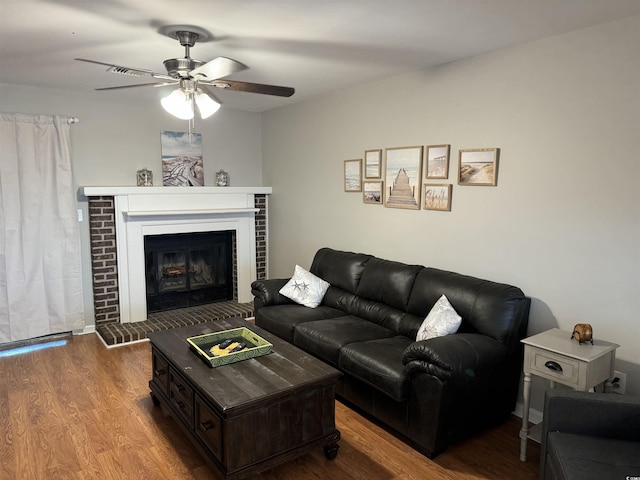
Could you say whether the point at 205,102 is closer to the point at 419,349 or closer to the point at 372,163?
the point at 372,163

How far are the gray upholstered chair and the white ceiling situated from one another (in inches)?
78.2

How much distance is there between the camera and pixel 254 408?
7.61 feet

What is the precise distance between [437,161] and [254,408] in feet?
7.78

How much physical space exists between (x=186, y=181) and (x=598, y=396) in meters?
4.51

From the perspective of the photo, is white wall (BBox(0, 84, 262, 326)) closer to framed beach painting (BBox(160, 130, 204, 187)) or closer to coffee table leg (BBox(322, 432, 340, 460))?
framed beach painting (BBox(160, 130, 204, 187))

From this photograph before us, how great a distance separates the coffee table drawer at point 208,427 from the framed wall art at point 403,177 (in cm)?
233

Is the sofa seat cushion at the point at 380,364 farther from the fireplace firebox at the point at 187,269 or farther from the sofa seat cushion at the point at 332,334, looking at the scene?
the fireplace firebox at the point at 187,269

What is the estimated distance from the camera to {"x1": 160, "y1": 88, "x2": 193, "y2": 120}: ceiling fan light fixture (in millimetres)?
2709

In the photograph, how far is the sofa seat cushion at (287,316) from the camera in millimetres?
3785

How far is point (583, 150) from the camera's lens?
2.73 metres

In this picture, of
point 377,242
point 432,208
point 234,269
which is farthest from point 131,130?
point 432,208

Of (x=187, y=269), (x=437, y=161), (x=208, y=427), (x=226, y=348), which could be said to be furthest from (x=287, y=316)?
(x=187, y=269)

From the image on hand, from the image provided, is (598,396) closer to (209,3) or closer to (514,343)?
(514,343)

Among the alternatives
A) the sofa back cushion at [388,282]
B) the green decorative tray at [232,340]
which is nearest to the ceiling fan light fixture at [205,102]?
the green decorative tray at [232,340]
